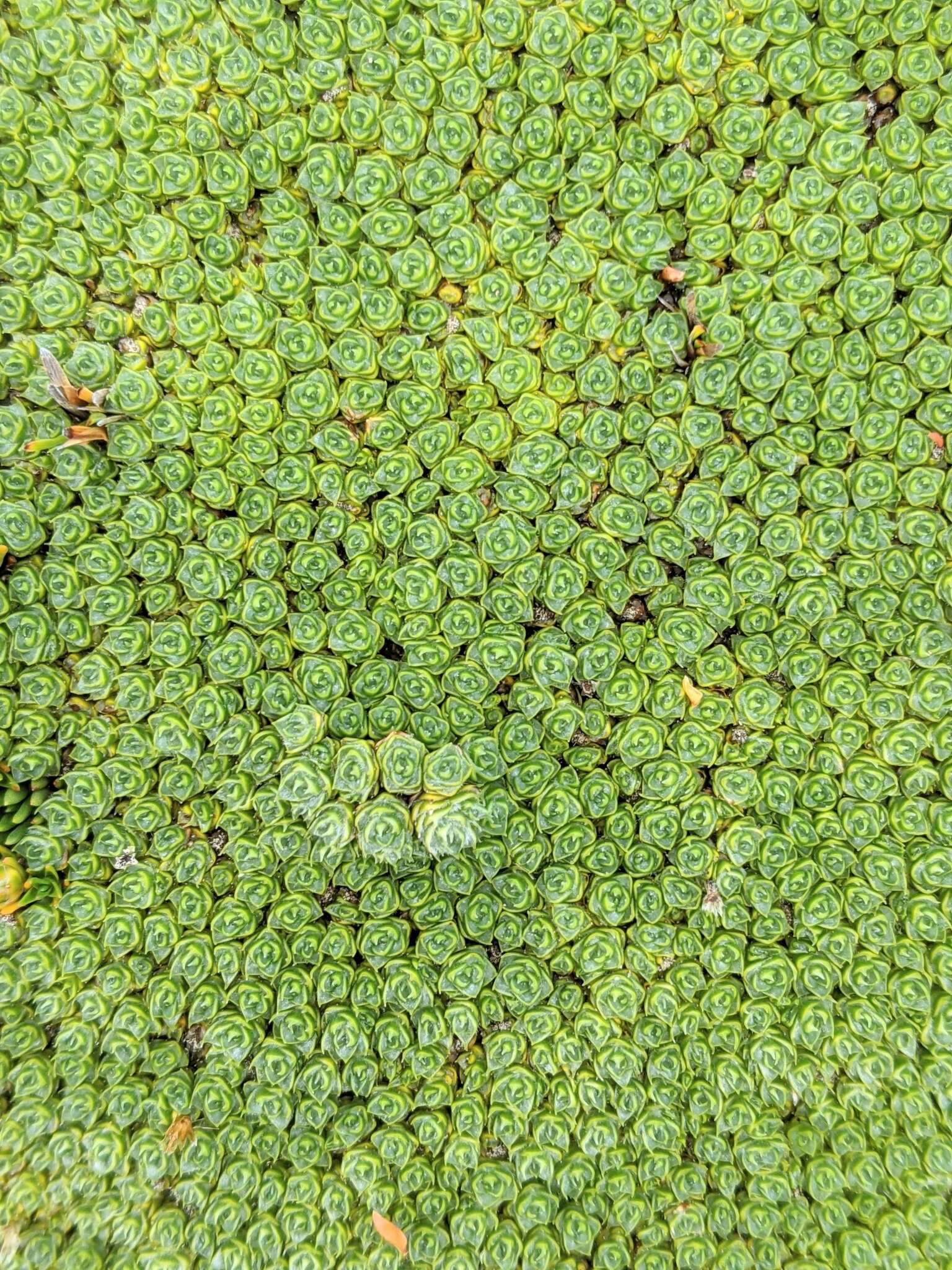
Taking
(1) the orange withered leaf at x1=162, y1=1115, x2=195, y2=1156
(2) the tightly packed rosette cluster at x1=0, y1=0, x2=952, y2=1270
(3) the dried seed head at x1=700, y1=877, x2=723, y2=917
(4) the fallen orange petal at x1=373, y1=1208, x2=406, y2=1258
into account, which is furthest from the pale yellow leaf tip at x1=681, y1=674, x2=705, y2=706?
(1) the orange withered leaf at x1=162, y1=1115, x2=195, y2=1156

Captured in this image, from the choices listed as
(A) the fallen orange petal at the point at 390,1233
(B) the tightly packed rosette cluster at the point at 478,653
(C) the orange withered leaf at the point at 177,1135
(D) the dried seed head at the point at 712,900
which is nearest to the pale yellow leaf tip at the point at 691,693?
(B) the tightly packed rosette cluster at the point at 478,653

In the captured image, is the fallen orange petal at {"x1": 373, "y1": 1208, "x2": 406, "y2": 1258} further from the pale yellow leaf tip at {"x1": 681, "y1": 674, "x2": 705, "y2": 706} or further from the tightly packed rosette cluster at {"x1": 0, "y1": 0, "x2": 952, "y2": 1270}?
the pale yellow leaf tip at {"x1": 681, "y1": 674, "x2": 705, "y2": 706}

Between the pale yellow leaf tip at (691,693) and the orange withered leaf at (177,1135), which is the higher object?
the pale yellow leaf tip at (691,693)

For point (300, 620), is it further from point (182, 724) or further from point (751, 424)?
point (751, 424)

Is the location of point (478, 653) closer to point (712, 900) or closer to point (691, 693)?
point (691, 693)

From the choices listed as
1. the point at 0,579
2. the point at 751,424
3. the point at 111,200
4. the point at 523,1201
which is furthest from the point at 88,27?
the point at 523,1201

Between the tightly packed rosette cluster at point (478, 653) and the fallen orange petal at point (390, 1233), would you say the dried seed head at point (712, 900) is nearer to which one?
the tightly packed rosette cluster at point (478, 653)
